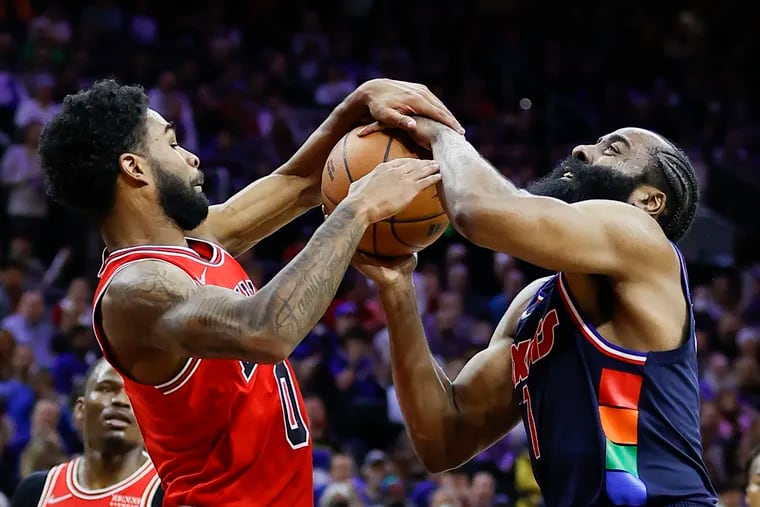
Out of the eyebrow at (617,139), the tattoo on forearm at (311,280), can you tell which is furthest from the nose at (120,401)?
the eyebrow at (617,139)

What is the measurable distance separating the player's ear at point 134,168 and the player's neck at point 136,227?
0.09m

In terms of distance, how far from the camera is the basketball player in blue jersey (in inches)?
136

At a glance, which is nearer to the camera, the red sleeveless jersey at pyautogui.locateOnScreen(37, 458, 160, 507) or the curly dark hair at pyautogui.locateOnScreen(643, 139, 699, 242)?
the curly dark hair at pyautogui.locateOnScreen(643, 139, 699, 242)

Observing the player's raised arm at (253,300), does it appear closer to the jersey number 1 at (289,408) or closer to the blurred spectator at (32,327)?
the jersey number 1 at (289,408)

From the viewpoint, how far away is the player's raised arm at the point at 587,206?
343cm

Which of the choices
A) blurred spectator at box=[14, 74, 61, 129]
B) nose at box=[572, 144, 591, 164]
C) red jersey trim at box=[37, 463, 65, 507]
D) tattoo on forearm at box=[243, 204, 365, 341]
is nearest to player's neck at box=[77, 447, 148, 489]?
red jersey trim at box=[37, 463, 65, 507]

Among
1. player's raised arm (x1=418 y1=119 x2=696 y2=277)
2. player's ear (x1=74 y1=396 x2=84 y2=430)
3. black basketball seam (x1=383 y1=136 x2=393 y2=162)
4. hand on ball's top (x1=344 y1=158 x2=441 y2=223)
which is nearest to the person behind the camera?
player's raised arm (x1=418 y1=119 x2=696 y2=277)

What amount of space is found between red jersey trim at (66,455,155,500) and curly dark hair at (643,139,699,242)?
2589 mm

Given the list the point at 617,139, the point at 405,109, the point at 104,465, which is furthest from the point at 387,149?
the point at 104,465

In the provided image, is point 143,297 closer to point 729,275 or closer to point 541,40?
point 729,275

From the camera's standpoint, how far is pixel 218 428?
142 inches

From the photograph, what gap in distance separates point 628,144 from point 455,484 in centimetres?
510

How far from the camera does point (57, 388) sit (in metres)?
8.55

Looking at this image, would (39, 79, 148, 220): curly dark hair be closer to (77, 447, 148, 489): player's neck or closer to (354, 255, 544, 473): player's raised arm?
(354, 255, 544, 473): player's raised arm
